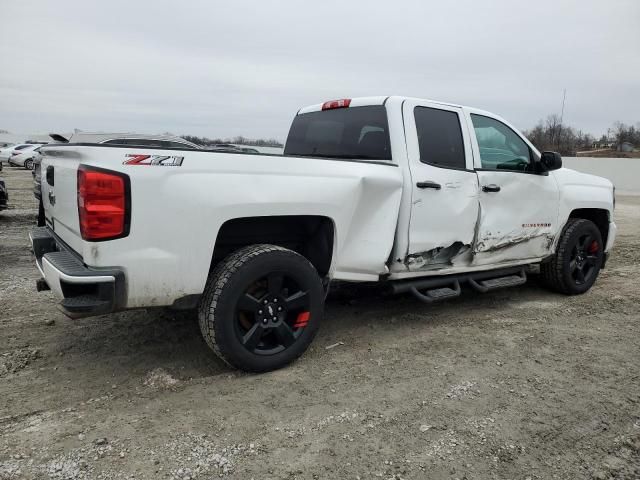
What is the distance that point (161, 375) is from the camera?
333 cm

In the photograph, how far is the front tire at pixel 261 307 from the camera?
10.2 feet

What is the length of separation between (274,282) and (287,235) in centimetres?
60

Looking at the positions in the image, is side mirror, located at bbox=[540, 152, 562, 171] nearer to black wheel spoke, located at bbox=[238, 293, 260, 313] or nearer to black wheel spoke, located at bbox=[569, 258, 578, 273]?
black wheel spoke, located at bbox=[569, 258, 578, 273]

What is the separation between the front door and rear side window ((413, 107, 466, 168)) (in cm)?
20

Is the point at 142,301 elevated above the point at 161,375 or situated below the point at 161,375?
above

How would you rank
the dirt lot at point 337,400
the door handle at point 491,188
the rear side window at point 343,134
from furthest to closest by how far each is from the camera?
Answer: 1. the door handle at point 491,188
2. the rear side window at point 343,134
3. the dirt lot at point 337,400

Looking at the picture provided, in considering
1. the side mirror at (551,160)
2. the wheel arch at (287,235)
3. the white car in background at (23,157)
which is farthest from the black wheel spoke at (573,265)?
the white car in background at (23,157)

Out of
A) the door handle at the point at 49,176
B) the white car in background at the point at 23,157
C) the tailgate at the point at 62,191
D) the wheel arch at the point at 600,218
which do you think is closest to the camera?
the tailgate at the point at 62,191

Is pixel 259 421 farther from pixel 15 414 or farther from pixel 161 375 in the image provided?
pixel 15 414

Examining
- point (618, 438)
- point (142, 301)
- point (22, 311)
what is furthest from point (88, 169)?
point (618, 438)

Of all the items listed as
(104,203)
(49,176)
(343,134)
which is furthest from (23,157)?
(104,203)

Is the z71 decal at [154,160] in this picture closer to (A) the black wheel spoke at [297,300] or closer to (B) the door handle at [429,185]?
(A) the black wheel spoke at [297,300]

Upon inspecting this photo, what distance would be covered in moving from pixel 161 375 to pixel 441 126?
295 centimetres

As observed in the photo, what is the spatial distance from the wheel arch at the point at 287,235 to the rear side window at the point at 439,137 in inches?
41.1
